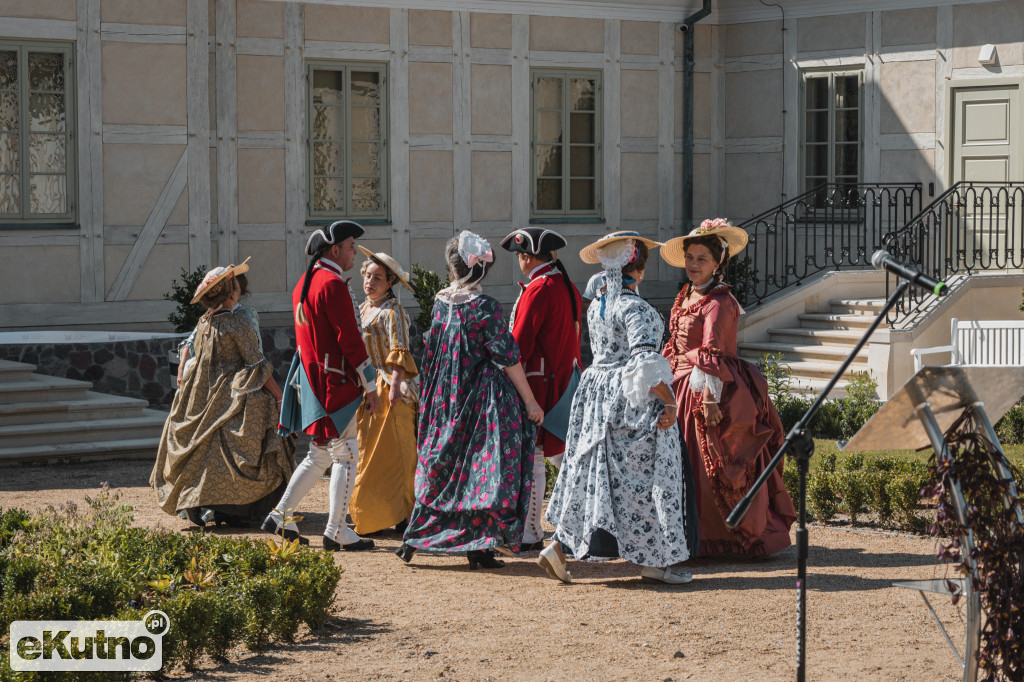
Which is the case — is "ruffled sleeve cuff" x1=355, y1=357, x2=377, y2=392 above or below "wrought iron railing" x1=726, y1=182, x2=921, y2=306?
below

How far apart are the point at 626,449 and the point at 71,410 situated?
584cm

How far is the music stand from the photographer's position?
3975 millimetres

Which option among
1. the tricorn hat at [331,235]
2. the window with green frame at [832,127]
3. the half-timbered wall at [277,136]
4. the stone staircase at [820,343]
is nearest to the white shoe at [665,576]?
the tricorn hat at [331,235]

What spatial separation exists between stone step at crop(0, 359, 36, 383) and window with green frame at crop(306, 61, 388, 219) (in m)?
3.88

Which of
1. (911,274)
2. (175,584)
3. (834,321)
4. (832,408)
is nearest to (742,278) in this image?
(834,321)

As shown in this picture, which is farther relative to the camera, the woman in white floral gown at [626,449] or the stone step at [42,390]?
the stone step at [42,390]

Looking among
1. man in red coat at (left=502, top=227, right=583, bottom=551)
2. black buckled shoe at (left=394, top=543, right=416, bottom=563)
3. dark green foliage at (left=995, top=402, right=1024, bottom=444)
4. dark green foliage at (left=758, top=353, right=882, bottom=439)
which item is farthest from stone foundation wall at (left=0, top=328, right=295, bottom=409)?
dark green foliage at (left=995, top=402, right=1024, bottom=444)

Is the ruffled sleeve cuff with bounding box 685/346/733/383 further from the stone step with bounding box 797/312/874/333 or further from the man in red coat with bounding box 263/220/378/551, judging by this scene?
the stone step with bounding box 797/312/874/333

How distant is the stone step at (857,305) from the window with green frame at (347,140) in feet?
16.0

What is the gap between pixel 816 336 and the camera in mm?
13562

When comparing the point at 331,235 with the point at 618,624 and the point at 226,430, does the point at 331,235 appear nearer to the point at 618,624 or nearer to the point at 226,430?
the point at 226,430

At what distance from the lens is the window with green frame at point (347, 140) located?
544 inches

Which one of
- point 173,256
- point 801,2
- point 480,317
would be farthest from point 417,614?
point 801,2

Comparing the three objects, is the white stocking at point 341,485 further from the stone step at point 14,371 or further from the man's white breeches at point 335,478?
the stone step at point 14,371
